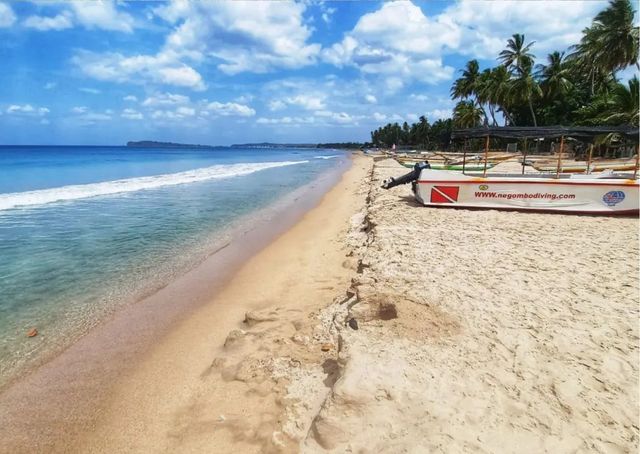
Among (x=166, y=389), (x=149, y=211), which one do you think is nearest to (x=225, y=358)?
(x=166, y=389)

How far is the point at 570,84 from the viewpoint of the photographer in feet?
139

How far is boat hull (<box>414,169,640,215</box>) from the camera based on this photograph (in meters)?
9.45

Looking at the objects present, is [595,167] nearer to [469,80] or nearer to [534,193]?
[534,193]

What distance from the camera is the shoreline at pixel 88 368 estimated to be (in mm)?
3574

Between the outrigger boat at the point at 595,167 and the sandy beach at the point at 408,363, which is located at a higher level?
the outrigger boat at the point at 595,167

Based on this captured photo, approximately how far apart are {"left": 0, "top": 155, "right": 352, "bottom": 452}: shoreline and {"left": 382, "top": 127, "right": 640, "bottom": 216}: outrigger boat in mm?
6443

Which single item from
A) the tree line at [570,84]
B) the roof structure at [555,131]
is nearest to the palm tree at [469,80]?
the tree line at [570,84]

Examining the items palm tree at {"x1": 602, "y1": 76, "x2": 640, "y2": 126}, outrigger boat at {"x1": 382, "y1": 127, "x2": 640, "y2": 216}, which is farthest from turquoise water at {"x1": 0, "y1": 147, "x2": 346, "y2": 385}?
palm tree at {"x1": 602, "y1": 76, "x2": 640, "y2": 126}

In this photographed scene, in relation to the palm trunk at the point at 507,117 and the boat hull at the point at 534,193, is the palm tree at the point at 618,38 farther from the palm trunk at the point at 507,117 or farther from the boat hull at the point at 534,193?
the boat hull at the point at 534,193

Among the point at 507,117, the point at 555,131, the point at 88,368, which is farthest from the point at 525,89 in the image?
the point at 88,368

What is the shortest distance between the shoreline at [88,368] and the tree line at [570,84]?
943 centimetres

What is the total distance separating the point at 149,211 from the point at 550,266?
13498 millimetres

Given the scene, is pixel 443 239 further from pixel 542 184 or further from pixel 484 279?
pixel 542 184

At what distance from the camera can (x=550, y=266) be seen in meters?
5.68
